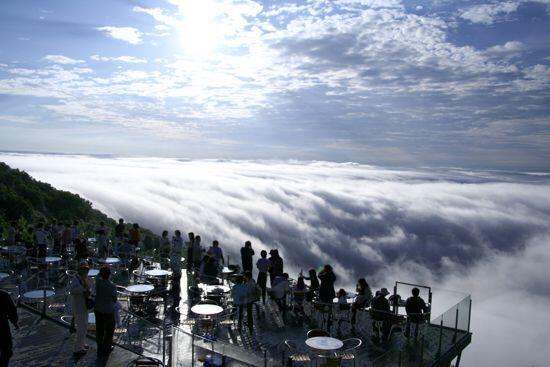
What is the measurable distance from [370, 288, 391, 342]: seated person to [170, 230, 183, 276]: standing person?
23.3ft

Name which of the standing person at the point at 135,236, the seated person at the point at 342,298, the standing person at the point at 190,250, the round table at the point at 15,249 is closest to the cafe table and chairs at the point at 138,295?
the standing person at the point at 190,250

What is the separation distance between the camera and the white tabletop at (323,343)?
325 inches

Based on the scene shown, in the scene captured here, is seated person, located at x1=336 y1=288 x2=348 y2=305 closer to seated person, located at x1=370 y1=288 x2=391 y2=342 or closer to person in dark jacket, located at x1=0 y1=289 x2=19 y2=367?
seated person, located at x1=370 y1=288 x2=391 y2=342

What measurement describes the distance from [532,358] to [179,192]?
474 feet

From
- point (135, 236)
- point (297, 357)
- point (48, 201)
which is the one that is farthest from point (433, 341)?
point (48, 201)

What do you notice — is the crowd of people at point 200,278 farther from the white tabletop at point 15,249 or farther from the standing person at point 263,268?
the white tabletop at point 15,249

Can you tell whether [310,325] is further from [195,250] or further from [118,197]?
[118,197]

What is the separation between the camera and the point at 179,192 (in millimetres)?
188375

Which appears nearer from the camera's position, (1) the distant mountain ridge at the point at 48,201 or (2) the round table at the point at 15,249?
(2) the round table at the point at 15,249

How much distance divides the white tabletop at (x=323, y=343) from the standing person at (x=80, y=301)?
13.9 feet

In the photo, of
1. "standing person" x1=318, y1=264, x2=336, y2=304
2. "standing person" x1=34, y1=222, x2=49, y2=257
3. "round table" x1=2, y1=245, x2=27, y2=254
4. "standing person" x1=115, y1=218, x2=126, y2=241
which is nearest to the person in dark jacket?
"standing person" x1=318, y1=264, x2=336, y2=304

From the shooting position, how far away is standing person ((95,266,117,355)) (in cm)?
792

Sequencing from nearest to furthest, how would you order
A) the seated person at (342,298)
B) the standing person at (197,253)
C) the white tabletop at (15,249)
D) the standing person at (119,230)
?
the seated person at (342,298)
the white tabletop at (15,249)
the standing person at (197,253)
the standing person at (119,230)

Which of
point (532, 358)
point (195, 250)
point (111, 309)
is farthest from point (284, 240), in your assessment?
point (111, 309)
